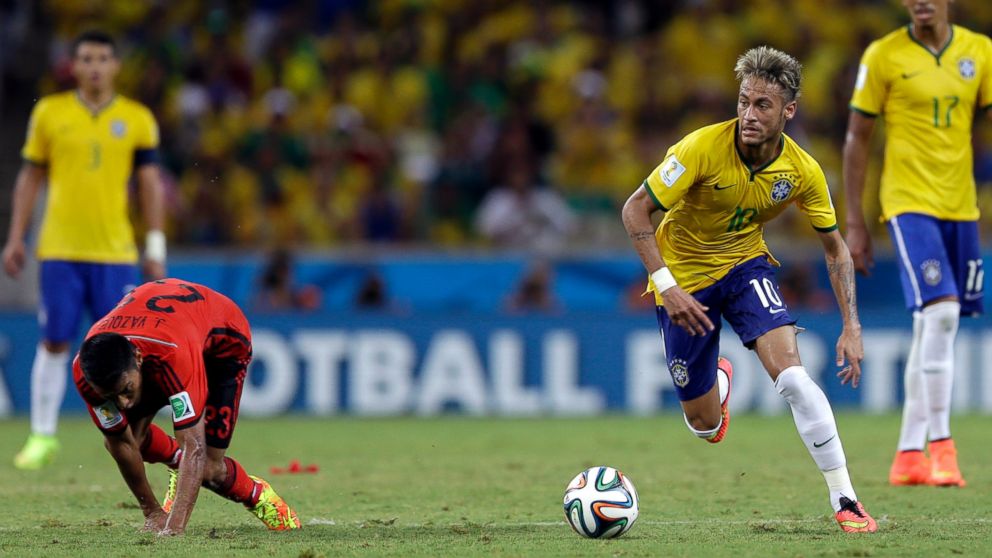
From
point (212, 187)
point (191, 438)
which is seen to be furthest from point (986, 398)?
point (191, 438)

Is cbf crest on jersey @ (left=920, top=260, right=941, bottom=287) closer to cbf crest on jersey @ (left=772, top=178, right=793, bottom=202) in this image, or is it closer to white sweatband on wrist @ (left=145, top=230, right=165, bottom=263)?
cbf crest on jersey @ (left=772, top=178, right=793, bottom=202)

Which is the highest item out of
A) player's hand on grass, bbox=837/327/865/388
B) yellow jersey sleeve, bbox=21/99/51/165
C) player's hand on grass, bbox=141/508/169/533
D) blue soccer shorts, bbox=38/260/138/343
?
yellow jersey sleeve, bbox=21/99/51/165

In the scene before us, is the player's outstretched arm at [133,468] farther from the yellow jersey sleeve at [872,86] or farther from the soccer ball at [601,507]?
the yellow jersey sleeve at [872,86]

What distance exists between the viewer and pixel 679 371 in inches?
293

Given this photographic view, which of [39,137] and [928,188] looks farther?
[39,137]

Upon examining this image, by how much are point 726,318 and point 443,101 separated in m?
11.0

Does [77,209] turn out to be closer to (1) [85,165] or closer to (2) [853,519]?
(1) [85,165]

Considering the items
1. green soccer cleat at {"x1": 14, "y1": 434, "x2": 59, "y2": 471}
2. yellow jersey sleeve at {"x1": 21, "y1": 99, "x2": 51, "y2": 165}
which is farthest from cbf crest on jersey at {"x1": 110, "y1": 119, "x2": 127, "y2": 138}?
green soccer cleat at {"x1": 14, "y1": 434, "x2": 59, "y2": 471}

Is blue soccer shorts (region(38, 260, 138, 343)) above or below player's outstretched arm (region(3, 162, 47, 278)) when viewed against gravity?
below

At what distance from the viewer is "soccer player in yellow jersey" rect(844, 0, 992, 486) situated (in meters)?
8.57

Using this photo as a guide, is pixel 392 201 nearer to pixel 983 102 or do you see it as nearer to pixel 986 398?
pixel 986 398

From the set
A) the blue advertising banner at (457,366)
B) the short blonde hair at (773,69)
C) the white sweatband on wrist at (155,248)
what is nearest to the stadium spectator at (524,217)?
the blue advertising banner at (457,366)

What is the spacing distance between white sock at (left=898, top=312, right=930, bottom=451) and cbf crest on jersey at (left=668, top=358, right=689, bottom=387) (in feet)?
5.95

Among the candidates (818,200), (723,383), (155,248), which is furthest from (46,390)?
(818,200)
